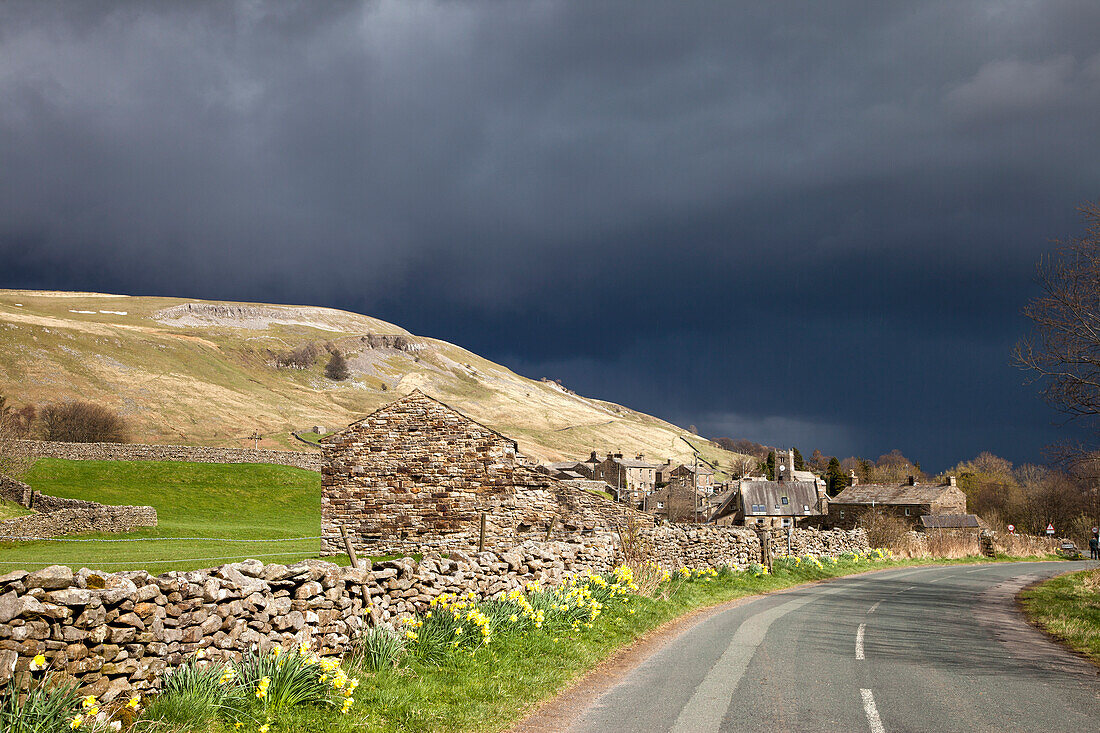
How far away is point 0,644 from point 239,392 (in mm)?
208544

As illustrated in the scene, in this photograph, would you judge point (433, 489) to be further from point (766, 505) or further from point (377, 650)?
point (766, 505)

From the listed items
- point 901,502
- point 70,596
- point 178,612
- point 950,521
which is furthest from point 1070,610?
point 901,502

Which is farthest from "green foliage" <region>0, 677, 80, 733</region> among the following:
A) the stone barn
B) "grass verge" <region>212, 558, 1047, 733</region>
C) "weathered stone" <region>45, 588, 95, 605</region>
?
the stone barn

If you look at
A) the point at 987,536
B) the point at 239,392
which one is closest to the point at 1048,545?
the point at 987,536

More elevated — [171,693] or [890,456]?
[890,456]

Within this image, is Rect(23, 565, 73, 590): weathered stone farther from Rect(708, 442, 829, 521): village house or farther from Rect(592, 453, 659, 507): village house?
Rect(592, 453, 659, 507): village house

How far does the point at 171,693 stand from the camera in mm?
7605

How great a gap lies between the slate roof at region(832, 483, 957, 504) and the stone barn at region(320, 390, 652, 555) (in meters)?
63.7

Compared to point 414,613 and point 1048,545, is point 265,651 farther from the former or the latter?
point 1048,545

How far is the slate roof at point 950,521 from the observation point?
222 ft

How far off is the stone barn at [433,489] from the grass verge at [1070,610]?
1366 cm

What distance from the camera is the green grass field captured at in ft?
90.8

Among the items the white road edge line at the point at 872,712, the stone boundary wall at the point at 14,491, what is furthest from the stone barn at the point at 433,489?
the stone boundary wall at the point at 14,491

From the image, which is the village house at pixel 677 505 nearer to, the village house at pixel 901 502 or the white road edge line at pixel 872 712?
the village house at pixel 901 502
